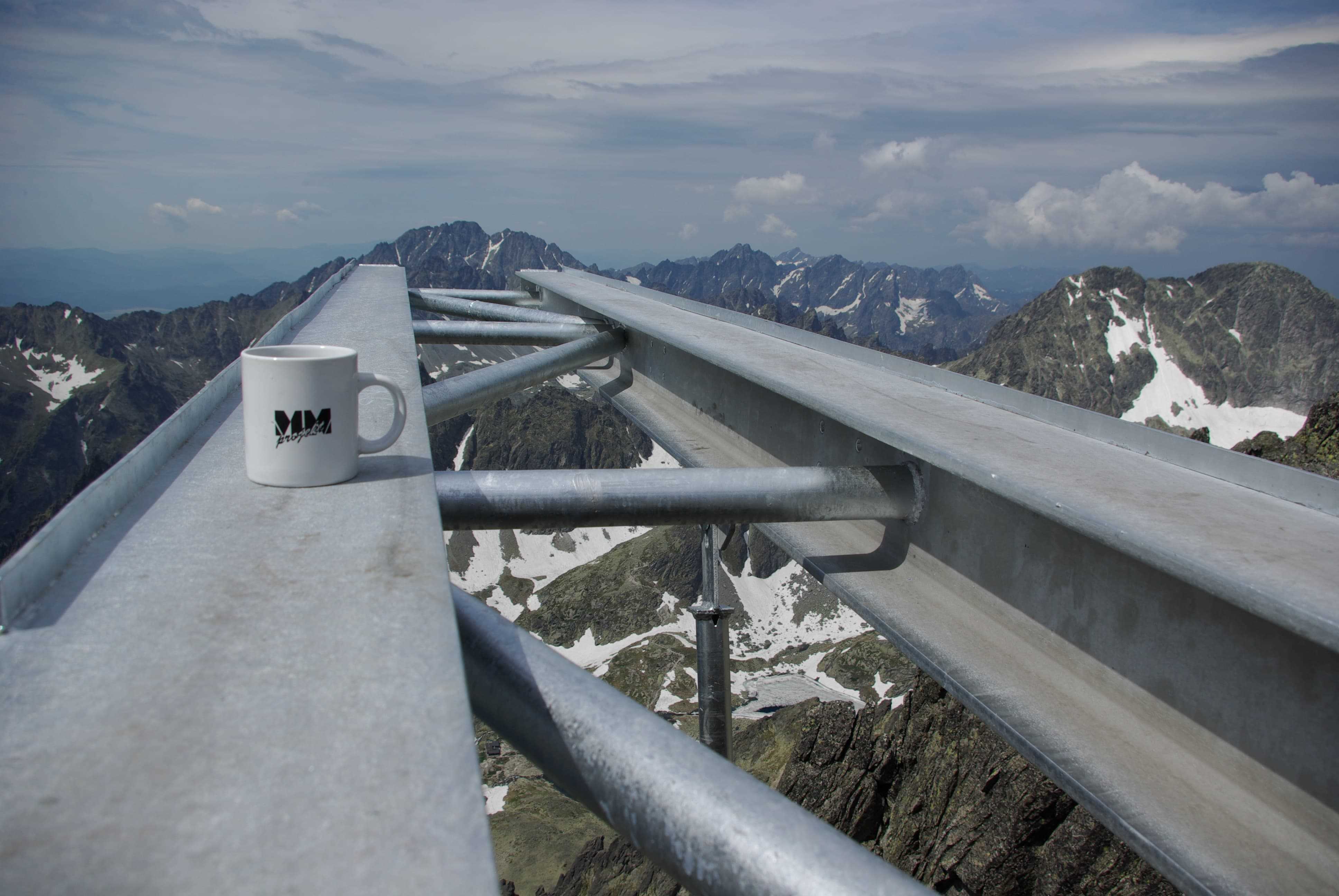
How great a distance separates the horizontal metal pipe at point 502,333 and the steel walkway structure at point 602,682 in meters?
2.81

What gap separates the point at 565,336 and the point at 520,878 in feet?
278

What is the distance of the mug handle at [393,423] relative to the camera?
2.30 m

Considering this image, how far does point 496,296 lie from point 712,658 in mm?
6222

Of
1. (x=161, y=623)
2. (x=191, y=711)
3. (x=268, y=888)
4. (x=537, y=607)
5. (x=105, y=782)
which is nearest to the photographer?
(x=268, y=888)

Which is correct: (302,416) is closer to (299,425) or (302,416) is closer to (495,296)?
(299,425)

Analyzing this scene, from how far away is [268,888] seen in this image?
3.14ft

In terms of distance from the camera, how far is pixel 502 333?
7379 millimetres

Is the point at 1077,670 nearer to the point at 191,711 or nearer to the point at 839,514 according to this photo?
the point at 839,514

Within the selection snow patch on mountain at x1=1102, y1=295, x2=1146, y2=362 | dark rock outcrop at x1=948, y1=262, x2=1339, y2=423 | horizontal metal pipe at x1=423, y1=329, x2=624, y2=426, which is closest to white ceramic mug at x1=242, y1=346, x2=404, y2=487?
horizontal metal pipe at x1=423, y1=329, x2=624, y2=426

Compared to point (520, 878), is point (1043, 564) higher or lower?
higher

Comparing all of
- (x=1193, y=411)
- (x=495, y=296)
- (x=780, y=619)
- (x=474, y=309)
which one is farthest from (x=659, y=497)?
(x=1193, y=411)

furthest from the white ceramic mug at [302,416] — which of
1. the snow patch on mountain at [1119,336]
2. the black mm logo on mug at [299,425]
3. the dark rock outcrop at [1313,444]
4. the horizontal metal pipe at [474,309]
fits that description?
the snow patch on mountain at [1119,336]

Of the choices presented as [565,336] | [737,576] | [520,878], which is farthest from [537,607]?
[565,336]

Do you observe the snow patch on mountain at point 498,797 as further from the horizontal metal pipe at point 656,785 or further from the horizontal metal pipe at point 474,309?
the horizontal metal pipe at point 656,785
